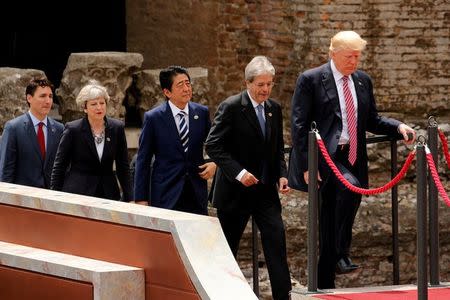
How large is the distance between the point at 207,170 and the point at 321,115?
84 cm

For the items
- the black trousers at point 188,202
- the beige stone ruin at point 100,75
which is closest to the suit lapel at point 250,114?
the black trousers at point 188,202

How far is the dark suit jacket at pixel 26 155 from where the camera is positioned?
1204 centimetres

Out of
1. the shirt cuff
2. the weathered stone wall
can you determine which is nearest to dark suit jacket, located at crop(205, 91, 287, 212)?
the shirt cuff

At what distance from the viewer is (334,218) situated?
36.7 ft

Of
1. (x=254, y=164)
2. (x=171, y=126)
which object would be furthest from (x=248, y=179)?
(x=171, y=126)

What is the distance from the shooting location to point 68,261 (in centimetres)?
984

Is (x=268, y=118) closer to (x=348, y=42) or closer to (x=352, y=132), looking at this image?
(x=352, y=132)

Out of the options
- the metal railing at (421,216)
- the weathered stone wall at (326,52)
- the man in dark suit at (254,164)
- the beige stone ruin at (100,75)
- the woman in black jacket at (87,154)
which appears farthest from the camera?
the weathered stone wall at (326,52)

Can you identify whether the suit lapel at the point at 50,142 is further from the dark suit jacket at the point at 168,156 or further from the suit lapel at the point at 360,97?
the suit lapel at the point at 360,97

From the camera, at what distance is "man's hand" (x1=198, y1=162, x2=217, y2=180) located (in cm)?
1131

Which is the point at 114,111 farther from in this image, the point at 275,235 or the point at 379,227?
the point at 275,235

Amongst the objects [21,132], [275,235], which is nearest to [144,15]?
[21,132]

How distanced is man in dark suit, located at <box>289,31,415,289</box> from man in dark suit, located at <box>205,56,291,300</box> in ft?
0.53

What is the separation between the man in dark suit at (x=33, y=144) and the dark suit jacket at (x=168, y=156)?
37.6 inches
